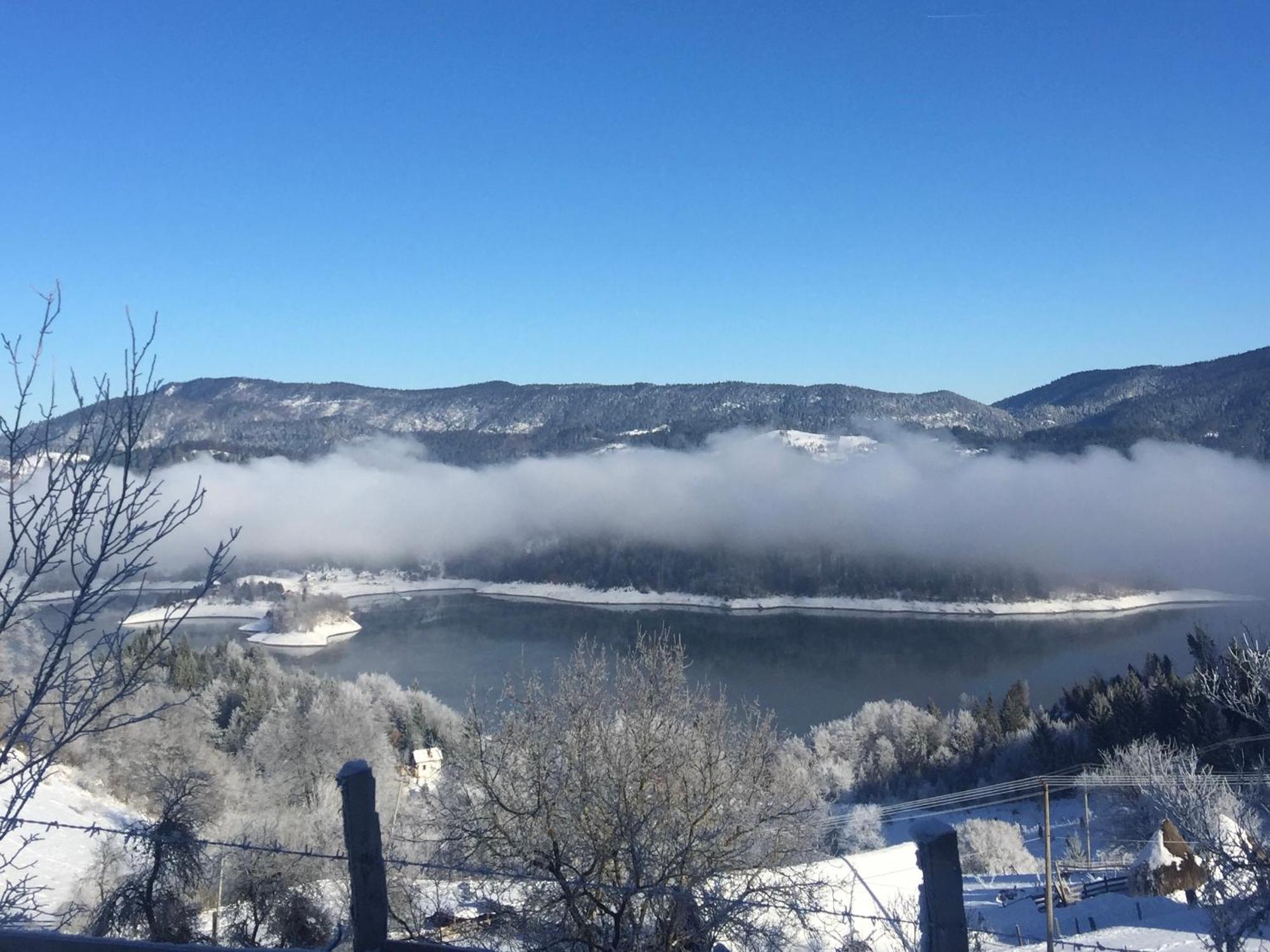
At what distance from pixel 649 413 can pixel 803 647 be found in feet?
255

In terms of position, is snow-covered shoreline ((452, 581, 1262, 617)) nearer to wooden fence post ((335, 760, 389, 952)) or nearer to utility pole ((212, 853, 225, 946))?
utility pole ((212, 853, 225, 946))

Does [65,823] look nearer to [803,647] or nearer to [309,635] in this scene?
[803,647]

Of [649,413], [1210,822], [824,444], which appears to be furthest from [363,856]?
[649,413]

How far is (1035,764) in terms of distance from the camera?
1788cm

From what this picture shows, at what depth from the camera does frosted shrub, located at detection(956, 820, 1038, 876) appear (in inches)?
485

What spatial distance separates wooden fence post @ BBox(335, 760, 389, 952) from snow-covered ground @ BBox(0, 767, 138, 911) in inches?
242

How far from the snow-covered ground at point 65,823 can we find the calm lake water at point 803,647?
12534 millimetres

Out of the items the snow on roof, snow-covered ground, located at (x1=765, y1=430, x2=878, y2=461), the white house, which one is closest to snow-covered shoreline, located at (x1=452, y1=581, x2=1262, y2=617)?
the white house

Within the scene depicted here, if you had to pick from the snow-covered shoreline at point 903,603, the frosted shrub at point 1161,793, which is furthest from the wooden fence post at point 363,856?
the snow-covered shoreline at point 903,603

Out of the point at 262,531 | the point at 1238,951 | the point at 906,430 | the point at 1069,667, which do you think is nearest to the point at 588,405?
the point at 906,430

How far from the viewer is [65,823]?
8328 mm

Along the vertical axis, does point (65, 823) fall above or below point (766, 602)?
above

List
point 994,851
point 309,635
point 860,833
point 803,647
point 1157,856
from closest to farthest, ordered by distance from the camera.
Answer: point 1157,856 → point 994,851 → point 860,833 → point 803,647 → point 309,635

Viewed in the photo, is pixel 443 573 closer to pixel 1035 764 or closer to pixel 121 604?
pixel 121 604
